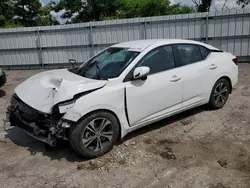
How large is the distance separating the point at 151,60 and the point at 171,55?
455mm

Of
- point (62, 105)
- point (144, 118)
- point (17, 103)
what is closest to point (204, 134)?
point (144, 118)

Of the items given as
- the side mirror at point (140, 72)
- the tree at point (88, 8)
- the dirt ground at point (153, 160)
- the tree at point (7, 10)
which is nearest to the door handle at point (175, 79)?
the side mirror at point (140, 72)

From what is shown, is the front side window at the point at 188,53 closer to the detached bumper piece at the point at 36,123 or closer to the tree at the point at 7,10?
the detached bumper piece at the point at 36,123

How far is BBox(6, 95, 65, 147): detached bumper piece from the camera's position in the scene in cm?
327

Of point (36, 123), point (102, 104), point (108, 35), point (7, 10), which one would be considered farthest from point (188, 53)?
point (7, 10)

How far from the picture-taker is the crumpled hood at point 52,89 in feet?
10.8

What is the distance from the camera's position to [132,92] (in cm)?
364

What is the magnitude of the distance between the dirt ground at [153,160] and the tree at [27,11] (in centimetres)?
2174

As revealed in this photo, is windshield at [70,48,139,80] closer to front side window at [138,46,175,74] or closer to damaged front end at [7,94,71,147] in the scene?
front side window at [138,46,175,74]

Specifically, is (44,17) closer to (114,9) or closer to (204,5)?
(114,9)

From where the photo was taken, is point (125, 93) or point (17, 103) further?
point (17, 103)

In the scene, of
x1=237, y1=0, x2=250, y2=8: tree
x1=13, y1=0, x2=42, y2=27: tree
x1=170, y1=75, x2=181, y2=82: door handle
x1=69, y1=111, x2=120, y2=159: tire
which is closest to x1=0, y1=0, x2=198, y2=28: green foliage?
x1=13, y1=0, x2=42, y2=27: tree

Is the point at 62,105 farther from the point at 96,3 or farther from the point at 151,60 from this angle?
the point at 96,3

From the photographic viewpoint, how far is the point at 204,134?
13.5ft
